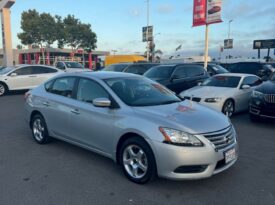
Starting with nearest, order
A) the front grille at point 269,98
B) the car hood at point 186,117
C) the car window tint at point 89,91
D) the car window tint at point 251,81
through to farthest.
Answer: the car hood at point 186,117, the car window tint at point 89,91, the front grille at point 269,98, the car window tint at point 251,81

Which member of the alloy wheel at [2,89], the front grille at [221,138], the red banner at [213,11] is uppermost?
the red banner at [213,11]

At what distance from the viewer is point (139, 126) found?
13.5 ft

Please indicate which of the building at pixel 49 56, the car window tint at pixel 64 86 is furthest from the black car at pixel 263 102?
the building at pixel 49 56

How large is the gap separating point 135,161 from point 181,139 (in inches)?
31.8

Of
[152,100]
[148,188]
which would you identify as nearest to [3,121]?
[152,100]

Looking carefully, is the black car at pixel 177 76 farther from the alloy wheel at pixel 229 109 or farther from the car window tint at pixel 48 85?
the car window tint at pixel 48 85

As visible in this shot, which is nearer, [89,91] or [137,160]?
[137,160]

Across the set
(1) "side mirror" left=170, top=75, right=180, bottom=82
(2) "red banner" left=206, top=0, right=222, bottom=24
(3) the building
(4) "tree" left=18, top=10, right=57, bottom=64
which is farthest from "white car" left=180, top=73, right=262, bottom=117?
(3) the building

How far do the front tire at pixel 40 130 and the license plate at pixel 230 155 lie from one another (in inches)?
140

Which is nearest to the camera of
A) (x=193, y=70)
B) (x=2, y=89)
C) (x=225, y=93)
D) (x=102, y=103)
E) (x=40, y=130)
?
(x=102, y=103)

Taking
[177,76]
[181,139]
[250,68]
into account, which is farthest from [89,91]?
[250,68]

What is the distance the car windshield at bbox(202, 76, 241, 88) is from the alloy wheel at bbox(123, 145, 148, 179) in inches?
254

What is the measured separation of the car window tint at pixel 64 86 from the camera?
18.2 feet

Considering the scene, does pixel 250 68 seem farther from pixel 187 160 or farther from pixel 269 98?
pixel 187 160
